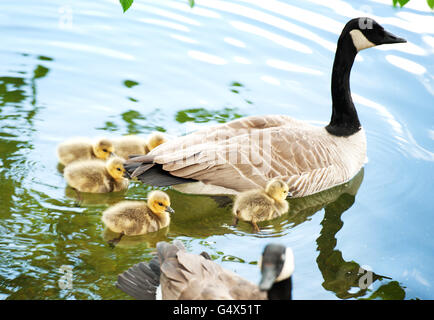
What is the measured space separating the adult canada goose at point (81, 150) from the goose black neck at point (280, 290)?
266 centimetres

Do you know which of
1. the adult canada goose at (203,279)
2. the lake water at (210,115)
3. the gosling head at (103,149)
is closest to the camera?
the adult canada goose at (203,279)

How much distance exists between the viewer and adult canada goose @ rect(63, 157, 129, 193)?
5.12 meters

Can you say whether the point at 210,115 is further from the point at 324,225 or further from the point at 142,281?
the point at 142,281

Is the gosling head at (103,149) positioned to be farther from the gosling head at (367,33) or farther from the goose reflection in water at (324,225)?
the gosling head at (367,33)

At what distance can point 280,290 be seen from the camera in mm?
3266

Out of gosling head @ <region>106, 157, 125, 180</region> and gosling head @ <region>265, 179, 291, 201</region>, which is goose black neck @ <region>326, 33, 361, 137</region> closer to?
gosling head @ <region>265, 179, 291, 201</region>

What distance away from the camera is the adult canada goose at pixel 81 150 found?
5.48 metres

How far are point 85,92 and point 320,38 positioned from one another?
306cm

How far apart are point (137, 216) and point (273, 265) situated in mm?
1847

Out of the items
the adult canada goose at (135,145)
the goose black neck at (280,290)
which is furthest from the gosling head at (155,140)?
the goose black neck at (280,290)
